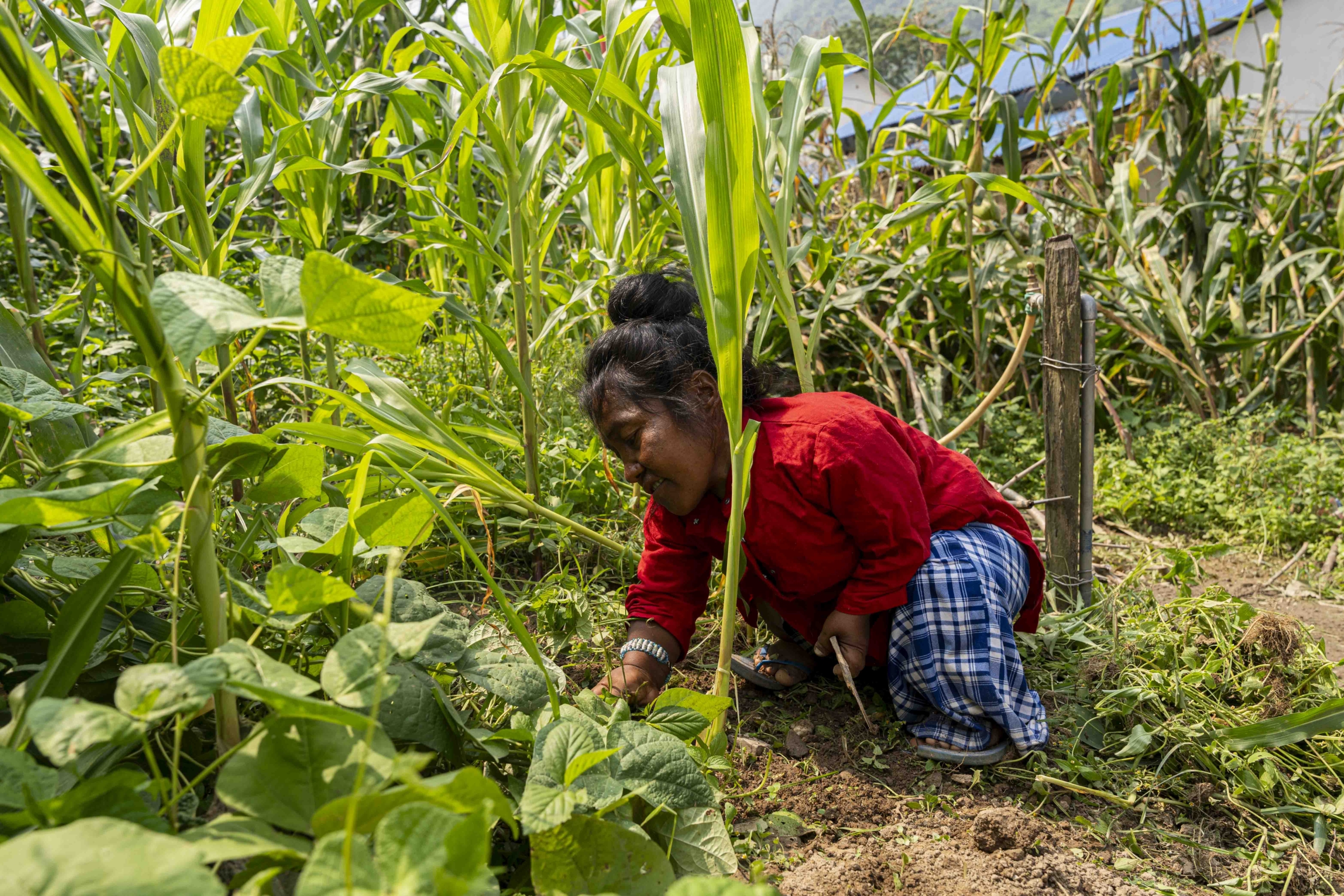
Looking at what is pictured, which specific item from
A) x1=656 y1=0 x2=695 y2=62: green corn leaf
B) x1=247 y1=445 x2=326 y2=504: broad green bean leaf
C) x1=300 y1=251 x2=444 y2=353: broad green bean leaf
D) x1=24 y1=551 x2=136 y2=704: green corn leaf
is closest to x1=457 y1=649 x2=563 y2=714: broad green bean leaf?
x1=247 y1=445 x2=326 y2=504: broad green bean leaf

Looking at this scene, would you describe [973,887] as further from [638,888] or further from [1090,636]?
[1090,636]

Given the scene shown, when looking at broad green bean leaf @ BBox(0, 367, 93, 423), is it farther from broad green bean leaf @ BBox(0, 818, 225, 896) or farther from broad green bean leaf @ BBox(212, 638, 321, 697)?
broad green bean leaf @ BBox(0, 818, 225, 896)

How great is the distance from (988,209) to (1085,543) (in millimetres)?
1097

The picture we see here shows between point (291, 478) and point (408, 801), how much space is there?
458mm

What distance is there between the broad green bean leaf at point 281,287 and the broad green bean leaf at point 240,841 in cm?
36

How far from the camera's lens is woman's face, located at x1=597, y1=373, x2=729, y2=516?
1.41 m

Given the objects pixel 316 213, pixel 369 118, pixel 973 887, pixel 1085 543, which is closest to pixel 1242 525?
pixel 1085 543

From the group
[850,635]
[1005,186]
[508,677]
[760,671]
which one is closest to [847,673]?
[850,635]

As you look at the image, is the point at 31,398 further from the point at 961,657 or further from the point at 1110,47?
the point at 1110,47

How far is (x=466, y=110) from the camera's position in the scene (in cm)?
138

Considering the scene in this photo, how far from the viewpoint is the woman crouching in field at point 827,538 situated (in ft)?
4.62

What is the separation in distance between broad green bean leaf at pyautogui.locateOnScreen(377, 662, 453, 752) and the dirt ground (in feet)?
1.40

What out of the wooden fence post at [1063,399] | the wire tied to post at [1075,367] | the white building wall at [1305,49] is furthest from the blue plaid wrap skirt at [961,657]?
the white building wall at [1305,49]

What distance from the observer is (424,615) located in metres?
0.99
